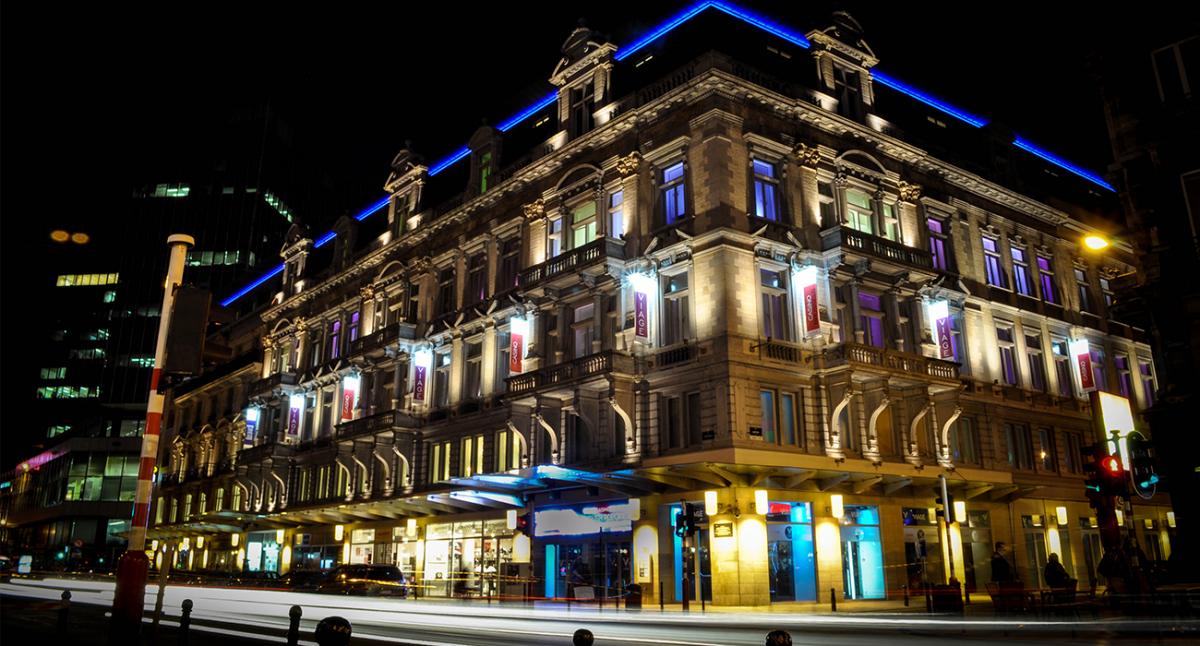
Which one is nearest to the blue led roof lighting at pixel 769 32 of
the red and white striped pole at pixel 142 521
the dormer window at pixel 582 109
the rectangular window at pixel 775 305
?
the dormer window at pixel 582 109

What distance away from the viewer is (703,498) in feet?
89.5

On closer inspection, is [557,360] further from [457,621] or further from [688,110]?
[457,621]

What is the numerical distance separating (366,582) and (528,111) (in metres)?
21.8

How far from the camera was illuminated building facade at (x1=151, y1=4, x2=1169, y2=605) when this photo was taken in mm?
28016

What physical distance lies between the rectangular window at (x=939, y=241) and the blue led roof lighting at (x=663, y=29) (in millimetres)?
12964

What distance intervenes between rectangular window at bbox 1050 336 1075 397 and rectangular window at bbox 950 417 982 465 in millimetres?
7305

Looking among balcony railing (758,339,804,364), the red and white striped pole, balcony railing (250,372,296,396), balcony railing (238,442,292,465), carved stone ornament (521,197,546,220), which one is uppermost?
carved stone ornament (521,197,546,220)

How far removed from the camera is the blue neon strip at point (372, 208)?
48.2 meters

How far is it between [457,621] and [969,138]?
33.2 meters

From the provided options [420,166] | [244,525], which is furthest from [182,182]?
[420,166]

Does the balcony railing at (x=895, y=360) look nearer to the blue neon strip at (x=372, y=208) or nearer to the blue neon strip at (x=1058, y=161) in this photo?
the blue neon strip at (x=1058, y=161)

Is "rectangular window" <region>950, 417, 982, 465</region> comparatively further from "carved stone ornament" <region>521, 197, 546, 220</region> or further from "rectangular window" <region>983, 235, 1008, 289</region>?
"carved stone ornament" <region>521, 197, 546, 220</region>

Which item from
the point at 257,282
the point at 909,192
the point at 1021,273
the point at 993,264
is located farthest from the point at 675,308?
the point at 257,282

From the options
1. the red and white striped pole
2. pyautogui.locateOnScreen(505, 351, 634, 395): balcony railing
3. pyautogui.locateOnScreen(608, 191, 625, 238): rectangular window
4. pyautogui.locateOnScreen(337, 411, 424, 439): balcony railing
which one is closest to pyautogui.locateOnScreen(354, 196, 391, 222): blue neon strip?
pyautogui.locateOnScreen(337, 411, 424, 439): balcony railing
